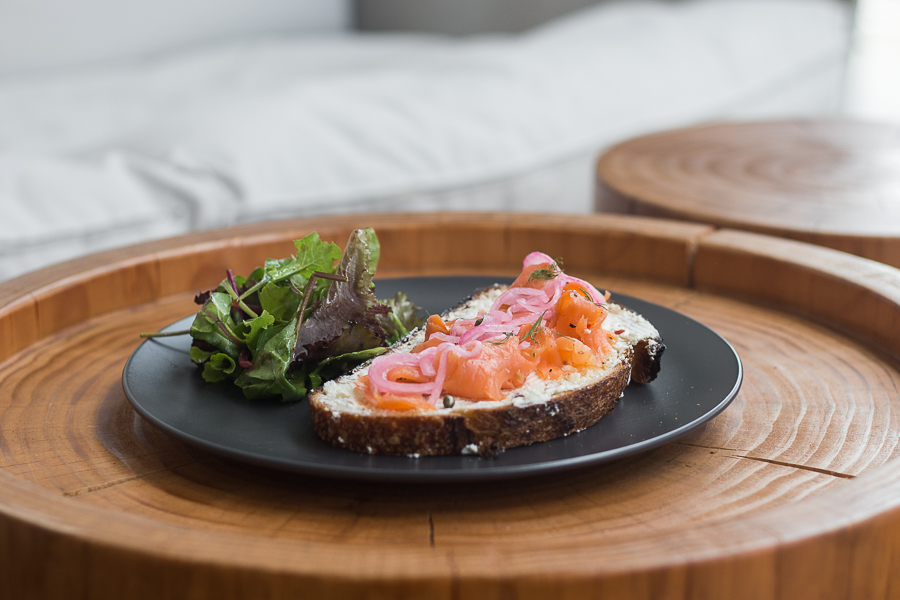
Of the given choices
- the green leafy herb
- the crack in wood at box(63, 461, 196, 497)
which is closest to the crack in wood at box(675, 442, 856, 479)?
the green leafy herb

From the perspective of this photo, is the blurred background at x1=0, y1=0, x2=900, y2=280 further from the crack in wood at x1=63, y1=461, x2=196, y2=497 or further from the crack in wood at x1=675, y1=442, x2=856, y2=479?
the crack in wood at x1=63, y1=461, x2=196, y2=497

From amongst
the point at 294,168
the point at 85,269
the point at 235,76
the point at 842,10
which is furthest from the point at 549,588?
the point at 842,10

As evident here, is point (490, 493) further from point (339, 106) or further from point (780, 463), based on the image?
point (339, 106)

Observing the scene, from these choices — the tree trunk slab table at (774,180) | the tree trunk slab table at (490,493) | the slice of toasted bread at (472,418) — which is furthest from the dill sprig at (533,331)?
the tree trunk slab table at (774,180)

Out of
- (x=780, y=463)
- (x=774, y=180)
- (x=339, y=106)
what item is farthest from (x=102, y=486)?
(x=339, y=106)

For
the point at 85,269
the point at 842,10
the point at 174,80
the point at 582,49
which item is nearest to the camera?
the point at 85,269

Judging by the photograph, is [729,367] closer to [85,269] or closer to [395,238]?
[395,238]
